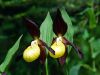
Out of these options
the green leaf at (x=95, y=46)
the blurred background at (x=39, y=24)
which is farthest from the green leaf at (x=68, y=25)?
the green leaf at (x=95, y=46)

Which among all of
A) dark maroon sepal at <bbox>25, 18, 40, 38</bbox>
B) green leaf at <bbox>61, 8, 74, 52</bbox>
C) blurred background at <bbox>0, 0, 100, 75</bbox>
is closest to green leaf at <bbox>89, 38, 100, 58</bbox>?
blurred background at <bbox>0, 0, 100, 75</bbox>

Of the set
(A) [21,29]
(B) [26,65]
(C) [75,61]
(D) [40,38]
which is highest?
(A) [21,29]

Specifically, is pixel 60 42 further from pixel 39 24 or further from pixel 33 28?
pixel 39 24

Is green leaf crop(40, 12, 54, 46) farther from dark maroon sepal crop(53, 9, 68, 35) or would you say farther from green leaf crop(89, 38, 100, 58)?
green leaf crop(89, 38, 100, 58)

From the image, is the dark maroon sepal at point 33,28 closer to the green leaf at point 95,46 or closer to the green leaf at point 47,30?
the green leaf at point 47,30

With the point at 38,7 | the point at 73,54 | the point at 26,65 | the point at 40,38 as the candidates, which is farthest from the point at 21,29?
the point at 40,38

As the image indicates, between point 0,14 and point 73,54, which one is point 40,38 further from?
point 0,14
